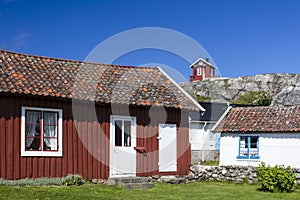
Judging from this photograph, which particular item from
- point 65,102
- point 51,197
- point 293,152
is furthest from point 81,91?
point 293,152

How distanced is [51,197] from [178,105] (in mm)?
9801

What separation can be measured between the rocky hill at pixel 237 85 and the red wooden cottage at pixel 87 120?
57.7 metres

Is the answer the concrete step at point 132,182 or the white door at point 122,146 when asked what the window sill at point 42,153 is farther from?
the white door at point 122,146

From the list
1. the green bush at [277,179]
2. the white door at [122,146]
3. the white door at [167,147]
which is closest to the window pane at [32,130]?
the white door at [122,146]

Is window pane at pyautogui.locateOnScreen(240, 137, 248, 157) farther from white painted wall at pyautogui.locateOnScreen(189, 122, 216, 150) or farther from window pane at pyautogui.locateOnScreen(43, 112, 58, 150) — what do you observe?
white painted wall at pyautogui.locateOnScreen(189, 122, 216, 150)

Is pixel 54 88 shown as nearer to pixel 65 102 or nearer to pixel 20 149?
pixel 65 102

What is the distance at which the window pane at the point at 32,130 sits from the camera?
1812 cm

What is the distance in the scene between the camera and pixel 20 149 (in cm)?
1783

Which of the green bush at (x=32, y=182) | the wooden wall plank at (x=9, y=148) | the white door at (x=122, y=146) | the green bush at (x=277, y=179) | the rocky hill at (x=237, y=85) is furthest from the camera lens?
the rocky hill at (x=237, y=85)

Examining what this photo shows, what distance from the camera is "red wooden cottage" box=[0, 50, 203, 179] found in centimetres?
1788

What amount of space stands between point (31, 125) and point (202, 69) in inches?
3009

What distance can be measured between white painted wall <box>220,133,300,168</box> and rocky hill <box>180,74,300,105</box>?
53.4m

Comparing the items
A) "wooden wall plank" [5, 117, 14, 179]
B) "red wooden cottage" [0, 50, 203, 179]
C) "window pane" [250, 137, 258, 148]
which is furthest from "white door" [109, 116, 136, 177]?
"window pane" [250, 137, 258, 148]

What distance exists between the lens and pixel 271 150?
24.4 meters
